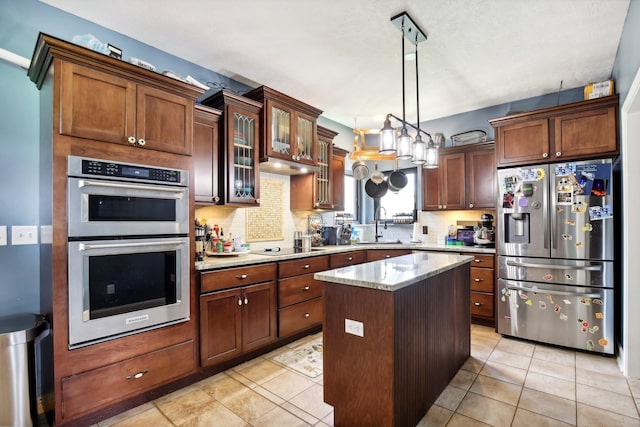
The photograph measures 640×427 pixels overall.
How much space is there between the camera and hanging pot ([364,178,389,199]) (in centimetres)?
472

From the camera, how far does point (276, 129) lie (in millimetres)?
3316

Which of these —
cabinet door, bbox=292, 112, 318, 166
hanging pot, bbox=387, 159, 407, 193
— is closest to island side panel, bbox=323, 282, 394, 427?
cabinet door, bbox=292, 112, 318, 166

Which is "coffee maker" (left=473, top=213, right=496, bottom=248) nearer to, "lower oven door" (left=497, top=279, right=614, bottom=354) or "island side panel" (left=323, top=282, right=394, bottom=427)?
"lower oven door" (left=497, top=279, right=614, bottom=354)

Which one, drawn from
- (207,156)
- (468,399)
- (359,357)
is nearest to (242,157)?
(207,156)

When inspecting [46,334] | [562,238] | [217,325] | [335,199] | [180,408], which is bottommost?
[180,408]

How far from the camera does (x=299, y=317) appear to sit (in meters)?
3.24

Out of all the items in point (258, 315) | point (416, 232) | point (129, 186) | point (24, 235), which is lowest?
point (258, 315)

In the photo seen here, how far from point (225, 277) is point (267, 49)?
2036 millimetres

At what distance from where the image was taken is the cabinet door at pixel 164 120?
218 cm

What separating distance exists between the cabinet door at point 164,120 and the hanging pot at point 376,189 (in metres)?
2.97

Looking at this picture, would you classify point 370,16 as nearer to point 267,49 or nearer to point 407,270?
point 267,49

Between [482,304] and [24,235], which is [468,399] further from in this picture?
[24,235]

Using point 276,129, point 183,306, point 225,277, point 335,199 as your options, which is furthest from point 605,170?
point 183,306

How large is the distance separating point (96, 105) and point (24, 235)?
100 cm
